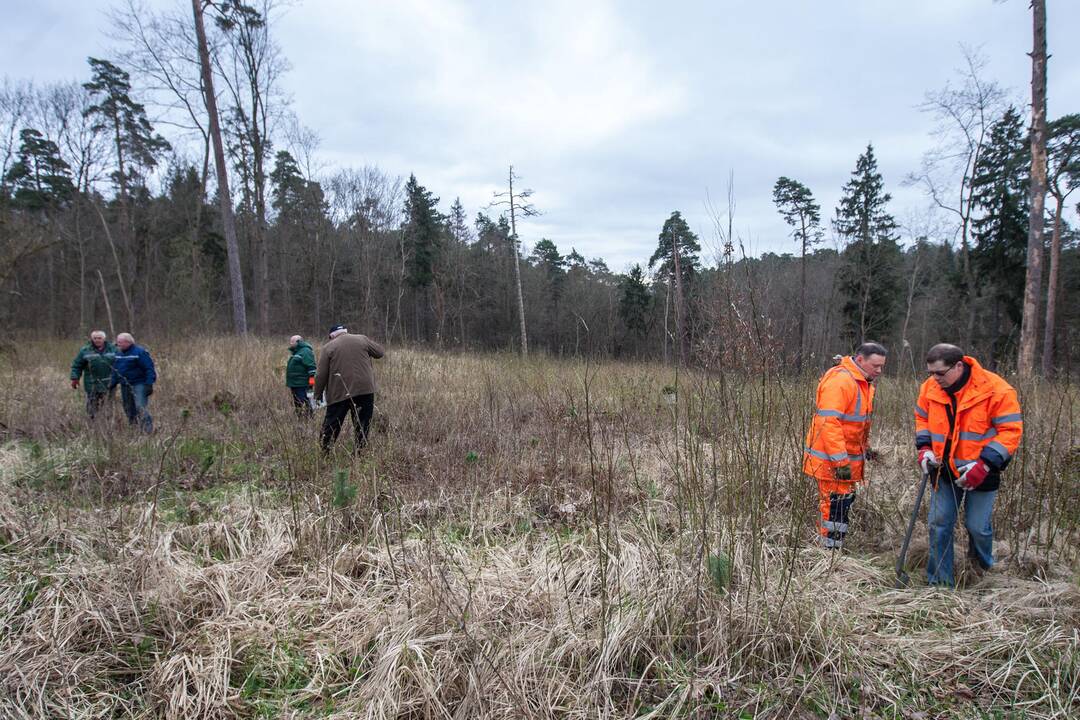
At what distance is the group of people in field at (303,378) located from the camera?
17.7 feet

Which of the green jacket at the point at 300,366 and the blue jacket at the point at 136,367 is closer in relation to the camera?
the blue jacket at the point at 136,367

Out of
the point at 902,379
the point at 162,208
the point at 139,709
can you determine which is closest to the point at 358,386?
the point at 139,709

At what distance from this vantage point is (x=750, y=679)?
2150mm

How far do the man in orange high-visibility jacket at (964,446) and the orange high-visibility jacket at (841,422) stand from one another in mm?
373

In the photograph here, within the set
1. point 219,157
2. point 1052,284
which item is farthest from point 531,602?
point 1052,284

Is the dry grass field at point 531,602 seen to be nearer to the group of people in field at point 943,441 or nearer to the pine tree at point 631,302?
the group of people in field at point 943,441

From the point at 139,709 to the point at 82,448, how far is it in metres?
3.33

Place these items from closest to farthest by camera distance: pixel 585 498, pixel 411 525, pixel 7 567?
pixel 7 567 < pixel 411 525 < pixel 585 498

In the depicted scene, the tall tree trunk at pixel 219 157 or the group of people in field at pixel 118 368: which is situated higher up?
the tall tree trunk at pixel 219 157

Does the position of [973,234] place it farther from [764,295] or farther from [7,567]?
[7,567]

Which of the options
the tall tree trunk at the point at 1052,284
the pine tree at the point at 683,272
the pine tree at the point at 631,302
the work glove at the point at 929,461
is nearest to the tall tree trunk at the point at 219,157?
the pine tree at the point at 683,272

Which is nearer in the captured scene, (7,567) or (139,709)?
(139,709)

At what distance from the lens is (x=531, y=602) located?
8.52 ft

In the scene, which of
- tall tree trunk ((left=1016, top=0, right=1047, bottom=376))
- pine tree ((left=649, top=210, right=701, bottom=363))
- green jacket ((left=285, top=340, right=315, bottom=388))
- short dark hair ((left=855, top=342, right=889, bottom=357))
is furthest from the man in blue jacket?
tall tree trunk ((left=1016, top=0, right=1047, bottom=376))
